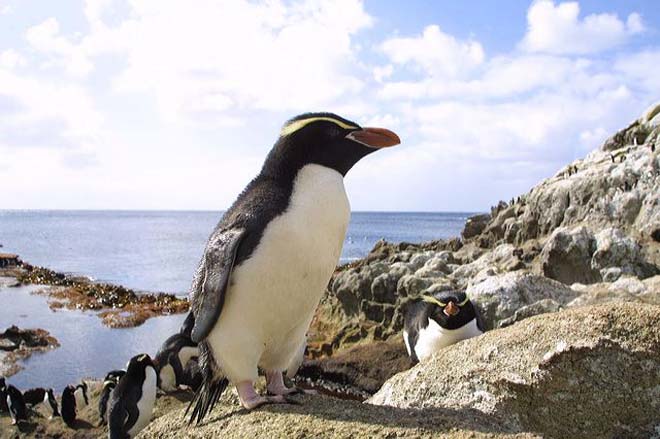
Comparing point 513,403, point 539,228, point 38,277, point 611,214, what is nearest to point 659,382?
point 513,403

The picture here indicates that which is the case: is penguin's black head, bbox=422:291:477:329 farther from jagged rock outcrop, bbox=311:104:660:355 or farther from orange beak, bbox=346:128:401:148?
orange beak, bbox=346:128:401:148

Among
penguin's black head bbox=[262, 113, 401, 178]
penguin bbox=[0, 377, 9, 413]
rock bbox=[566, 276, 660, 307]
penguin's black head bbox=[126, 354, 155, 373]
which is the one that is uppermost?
penguin's black head bbox=[262, 113, 401, 178]

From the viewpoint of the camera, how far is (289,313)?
3.77 metres

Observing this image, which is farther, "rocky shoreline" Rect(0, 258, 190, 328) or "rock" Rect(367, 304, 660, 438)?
"rocky shoreline" Rect(0, 258, 190, 328)

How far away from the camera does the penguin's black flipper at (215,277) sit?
143 inches

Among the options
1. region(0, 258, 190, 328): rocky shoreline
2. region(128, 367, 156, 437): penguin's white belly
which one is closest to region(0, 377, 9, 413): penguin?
region(128, 367, 156, 437): penguin's white belly

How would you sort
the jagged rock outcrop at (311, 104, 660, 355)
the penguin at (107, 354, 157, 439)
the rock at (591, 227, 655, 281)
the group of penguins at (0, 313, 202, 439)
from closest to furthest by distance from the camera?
the penguin at (107, 354, 157, 439)
the group of penguins at (0, 313, 202, 439)
the jagged rock outcrop at (311, 104, 660, 355)
the rock at (591, 227, 655, 281)

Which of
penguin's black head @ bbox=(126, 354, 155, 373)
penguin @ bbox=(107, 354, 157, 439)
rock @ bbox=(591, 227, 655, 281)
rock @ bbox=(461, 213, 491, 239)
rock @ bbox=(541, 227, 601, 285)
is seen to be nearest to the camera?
penguin @ bbox=(107, 354, 157, 439)

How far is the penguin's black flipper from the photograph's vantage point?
3637mm

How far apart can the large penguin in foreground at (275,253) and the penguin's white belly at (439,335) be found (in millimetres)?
3966

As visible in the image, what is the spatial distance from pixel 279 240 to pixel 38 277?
36964 millimetres

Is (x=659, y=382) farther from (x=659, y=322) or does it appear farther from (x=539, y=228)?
(x=539, y=228)

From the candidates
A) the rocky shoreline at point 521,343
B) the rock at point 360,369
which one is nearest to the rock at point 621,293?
the rocky shoreline at point 521,343

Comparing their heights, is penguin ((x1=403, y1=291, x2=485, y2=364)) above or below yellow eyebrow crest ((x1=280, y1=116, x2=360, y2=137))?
below
